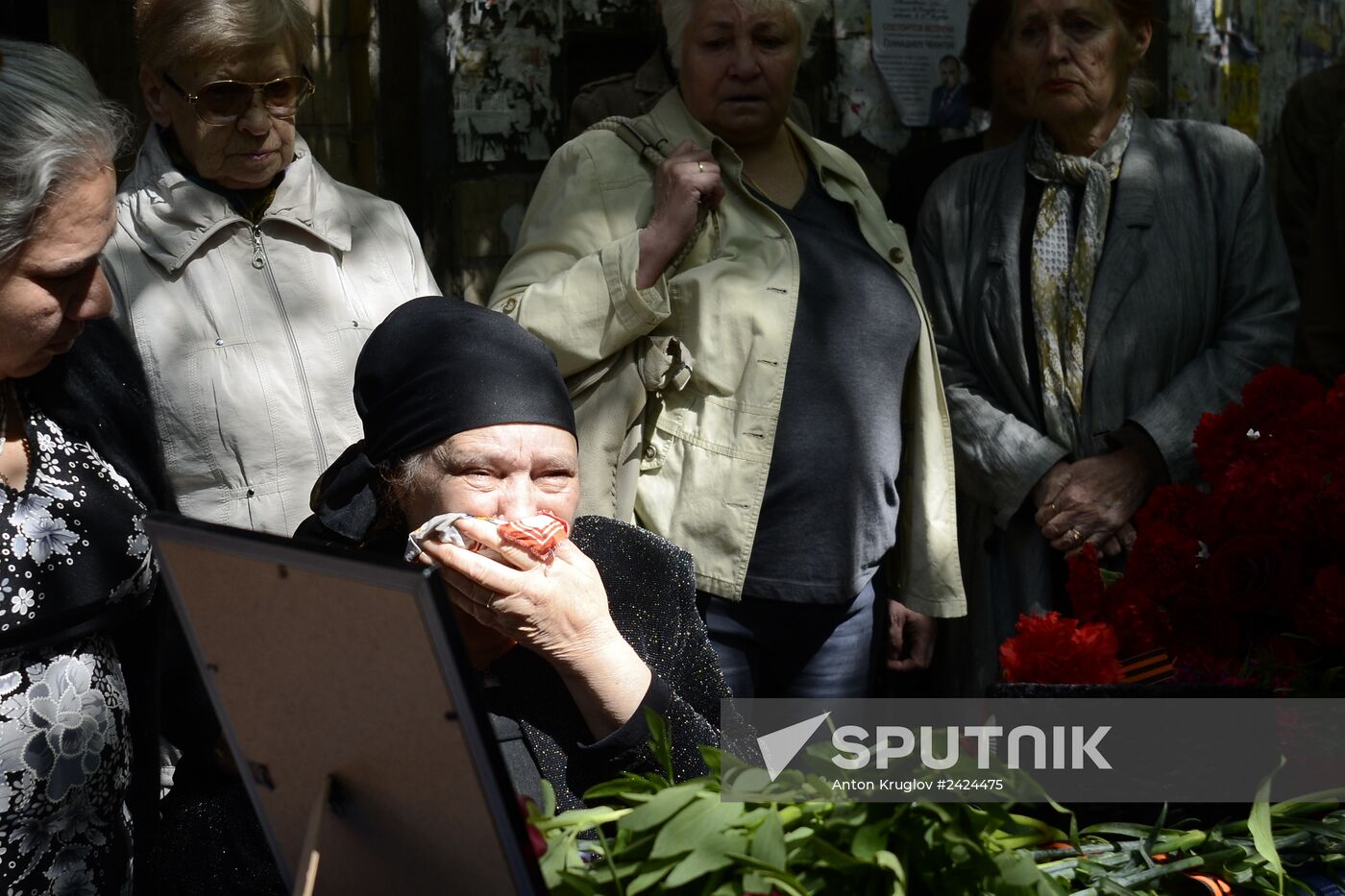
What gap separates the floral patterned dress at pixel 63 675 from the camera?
2.00 metres

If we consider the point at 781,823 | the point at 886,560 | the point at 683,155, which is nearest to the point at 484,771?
the point at 781,823

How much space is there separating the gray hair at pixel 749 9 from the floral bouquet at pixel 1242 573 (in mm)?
1447

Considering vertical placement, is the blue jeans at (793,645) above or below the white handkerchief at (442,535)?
below

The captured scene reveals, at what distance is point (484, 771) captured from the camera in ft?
4.12

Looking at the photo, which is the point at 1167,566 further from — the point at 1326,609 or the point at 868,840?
the point at 868,840

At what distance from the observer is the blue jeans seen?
300cm

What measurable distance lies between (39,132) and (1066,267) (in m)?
2.21

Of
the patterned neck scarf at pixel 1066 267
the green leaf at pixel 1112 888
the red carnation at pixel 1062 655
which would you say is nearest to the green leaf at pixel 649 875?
the green leaf at pixel 1112 888

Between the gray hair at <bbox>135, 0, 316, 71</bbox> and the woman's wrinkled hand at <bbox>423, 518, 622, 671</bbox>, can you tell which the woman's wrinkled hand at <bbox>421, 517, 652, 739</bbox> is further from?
the gray hair at <bbox>135, 0, 316, 71</bbox>

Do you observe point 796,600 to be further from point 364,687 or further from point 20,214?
point 364,687

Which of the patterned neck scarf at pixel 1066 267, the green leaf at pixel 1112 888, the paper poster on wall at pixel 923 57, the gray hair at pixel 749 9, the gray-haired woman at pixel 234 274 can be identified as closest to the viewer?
the green leaf at pixel 1112 888

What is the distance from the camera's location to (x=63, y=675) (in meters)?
2.07

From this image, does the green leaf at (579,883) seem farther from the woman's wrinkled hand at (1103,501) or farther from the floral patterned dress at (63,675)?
the woman's wrinkled hand at (1103,501)

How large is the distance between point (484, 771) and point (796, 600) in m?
1.81
